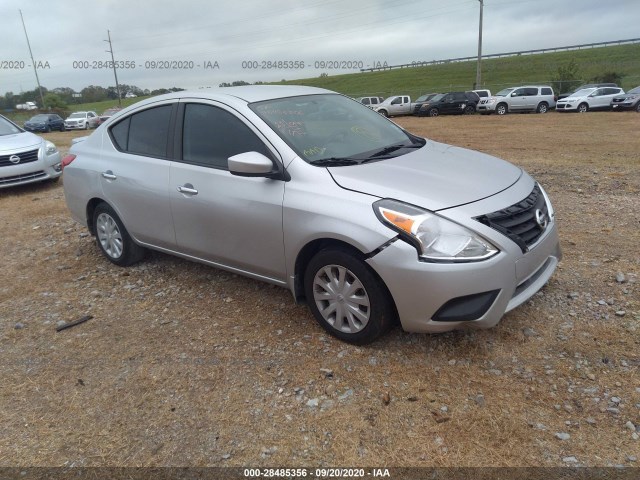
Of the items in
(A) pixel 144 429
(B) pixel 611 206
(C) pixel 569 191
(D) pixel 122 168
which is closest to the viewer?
(A) pixel 144 429

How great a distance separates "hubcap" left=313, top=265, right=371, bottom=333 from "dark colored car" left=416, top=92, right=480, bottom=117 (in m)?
28.1

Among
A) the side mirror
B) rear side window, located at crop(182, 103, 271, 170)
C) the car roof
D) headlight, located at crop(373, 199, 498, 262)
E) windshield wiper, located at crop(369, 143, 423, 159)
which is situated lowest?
headlight, located at crop(373, 199, 498, 262)

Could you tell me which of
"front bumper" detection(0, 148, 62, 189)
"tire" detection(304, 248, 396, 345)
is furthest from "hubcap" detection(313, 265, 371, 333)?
"front bumper" detection(0, 148, 62, 189)

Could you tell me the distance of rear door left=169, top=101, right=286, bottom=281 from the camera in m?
3.43

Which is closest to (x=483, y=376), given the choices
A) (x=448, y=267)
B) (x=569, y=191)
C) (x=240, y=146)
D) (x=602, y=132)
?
(x=448, y=267)

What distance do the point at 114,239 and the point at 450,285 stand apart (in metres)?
3.51

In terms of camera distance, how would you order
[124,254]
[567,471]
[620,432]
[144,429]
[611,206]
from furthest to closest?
1. [611,206]
2. [124,254]
3. [144,429]
4. [620,432]
5. [567,471]

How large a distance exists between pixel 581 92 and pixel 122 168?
27.5m

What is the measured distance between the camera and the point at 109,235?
4898mm

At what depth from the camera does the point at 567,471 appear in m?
2.21

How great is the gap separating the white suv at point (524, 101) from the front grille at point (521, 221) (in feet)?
88.1

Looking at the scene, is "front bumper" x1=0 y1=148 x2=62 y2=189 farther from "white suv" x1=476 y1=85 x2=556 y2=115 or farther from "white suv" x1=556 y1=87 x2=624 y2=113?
"white suv" x1=556 y1=87 x2=624 y2=113

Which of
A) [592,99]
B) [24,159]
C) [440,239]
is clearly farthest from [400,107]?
[440,239]

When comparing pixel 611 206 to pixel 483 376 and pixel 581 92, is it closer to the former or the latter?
pixel 483 376
